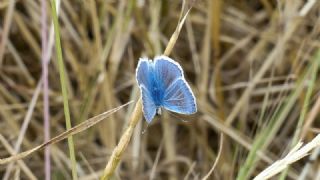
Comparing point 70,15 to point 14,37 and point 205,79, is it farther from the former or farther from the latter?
point 205,79

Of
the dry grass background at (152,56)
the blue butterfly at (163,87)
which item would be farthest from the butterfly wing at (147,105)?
the dry grass background at (152,56)

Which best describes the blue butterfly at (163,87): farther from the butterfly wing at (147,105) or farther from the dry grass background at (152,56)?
the dry grass background at (152,56)

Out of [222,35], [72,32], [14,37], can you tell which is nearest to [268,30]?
[222,35]

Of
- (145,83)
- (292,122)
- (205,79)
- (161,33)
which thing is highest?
(145,83)

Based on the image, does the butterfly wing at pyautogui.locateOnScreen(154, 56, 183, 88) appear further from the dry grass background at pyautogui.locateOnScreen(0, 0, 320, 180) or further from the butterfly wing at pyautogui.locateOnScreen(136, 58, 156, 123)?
the dry grass background at pyautogui.locateOnScreen(0, 0, 320, 180)

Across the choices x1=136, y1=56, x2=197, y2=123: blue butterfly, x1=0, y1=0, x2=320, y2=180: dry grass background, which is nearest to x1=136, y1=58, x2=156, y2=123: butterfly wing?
x1=136, y1=56, x2=197, y2=123: blue butterfly

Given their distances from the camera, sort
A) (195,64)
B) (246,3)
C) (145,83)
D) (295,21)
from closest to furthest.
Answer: (145,83), (295,21), (195,64), (246,3)

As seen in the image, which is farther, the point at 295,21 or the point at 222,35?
the point at 222,35
